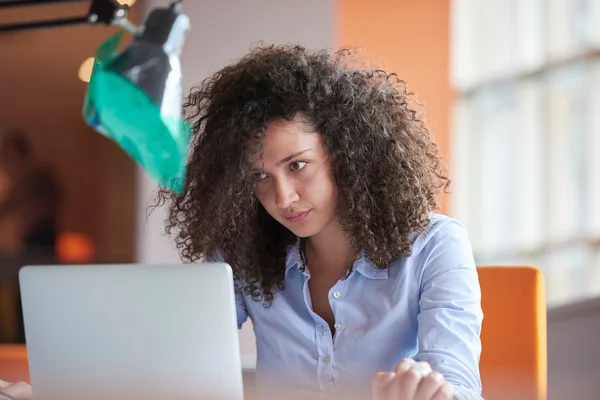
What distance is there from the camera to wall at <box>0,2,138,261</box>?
690 cm

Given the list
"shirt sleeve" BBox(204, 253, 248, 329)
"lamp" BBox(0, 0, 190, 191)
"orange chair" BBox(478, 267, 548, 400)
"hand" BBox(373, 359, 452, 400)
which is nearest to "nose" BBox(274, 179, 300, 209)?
"shirt sleeve" BBox(204, 253, 248, 329)

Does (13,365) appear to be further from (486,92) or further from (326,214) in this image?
(486,92)

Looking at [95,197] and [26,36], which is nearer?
[26,36]

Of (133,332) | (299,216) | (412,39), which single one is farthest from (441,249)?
(412,39)

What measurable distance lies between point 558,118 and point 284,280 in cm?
307

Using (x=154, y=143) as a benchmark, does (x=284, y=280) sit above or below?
below

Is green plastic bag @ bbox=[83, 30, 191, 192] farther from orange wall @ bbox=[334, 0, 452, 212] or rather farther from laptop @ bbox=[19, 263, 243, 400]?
orange wall @ bbox=[334, 0, 452, 212]

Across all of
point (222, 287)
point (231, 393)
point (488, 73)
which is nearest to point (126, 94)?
point (222, 287)

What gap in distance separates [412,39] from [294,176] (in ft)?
10.4

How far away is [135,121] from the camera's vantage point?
0.96 metres

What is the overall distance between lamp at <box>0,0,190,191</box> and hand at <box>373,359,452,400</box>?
1.47 ft

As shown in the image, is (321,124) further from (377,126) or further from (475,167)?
(475,167)

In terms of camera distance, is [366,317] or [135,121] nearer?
[135,121]

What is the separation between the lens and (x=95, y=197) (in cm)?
755
